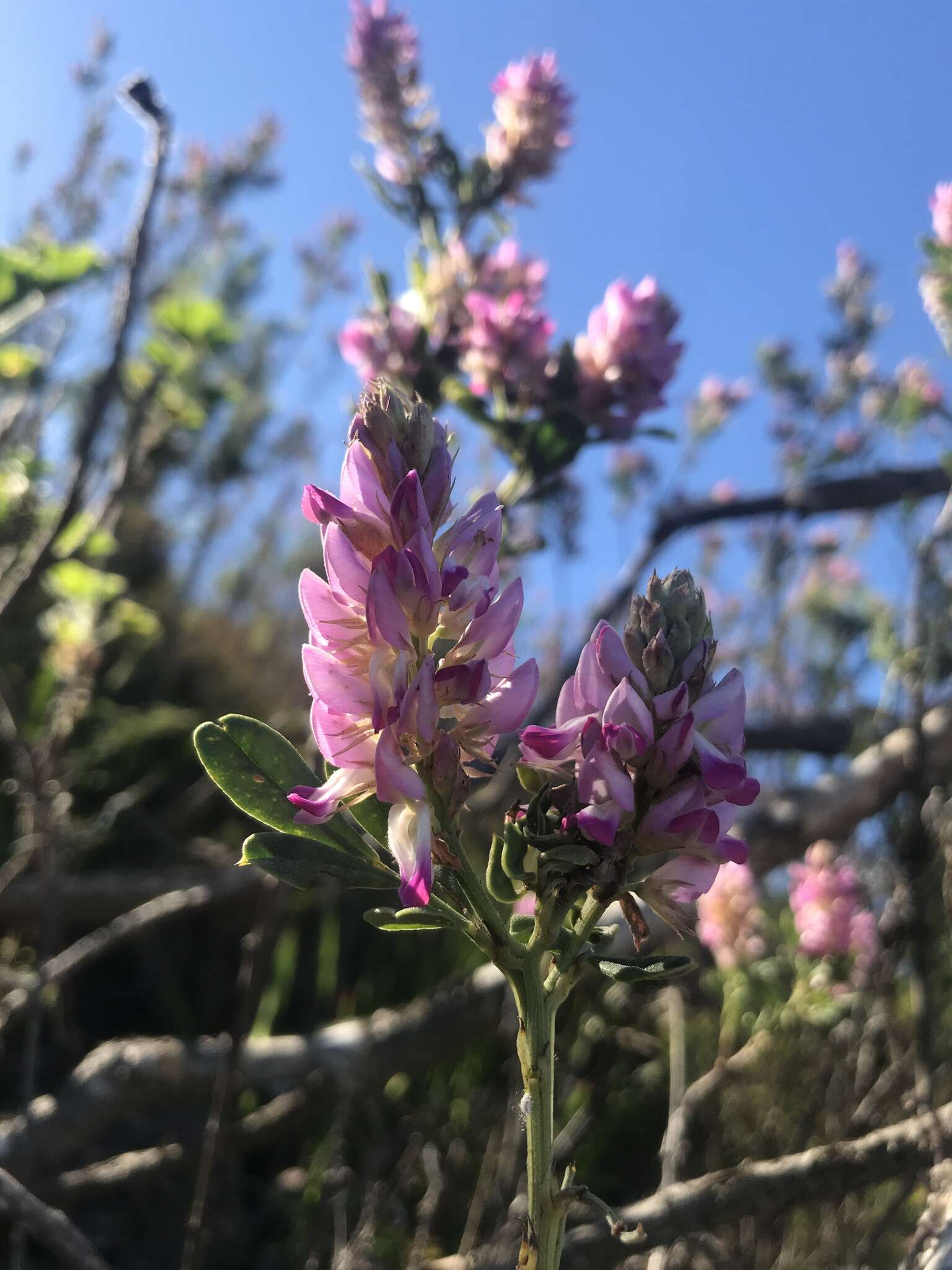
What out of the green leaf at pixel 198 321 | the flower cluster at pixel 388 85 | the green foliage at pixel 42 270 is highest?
the flower cluster at pixel 388 85

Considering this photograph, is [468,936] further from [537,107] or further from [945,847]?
[537,107]

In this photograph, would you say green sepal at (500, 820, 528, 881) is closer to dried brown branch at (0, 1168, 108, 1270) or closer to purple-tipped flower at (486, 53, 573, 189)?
dried brown branch at (0, 1168, 108, 1270)

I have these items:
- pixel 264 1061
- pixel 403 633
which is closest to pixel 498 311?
pixel 403 633

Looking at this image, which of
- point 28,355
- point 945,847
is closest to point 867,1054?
point 945,847

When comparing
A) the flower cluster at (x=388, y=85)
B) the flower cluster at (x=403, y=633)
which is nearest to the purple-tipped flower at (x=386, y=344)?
the flower cluster at (x=388, y=85)

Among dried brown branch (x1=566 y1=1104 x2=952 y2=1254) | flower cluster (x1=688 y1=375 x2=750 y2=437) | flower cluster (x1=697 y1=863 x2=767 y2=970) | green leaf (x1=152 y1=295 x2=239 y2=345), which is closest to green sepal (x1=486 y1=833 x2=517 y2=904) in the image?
dried brown branch (x1=566 y1=1104 x2=952 y2=1254)

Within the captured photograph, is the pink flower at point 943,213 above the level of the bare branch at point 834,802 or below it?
above

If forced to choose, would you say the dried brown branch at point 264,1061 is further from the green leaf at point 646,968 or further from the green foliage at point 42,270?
the green foliage at point 42,270
